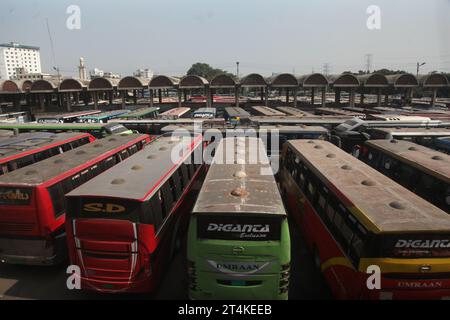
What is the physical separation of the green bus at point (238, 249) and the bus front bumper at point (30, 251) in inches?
152

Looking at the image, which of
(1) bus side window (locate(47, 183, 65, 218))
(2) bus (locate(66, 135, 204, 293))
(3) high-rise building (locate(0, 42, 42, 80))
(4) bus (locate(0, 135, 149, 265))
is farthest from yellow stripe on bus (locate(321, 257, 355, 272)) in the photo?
(3) high-rise building (locate(0, 42, 42, 80))

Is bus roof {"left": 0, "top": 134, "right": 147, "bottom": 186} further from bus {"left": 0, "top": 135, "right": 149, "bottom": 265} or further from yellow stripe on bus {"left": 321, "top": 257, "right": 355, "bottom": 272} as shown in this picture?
yellow stripe on bus {"left": 321, "top": 257, "right": 355, "bottom": 272}

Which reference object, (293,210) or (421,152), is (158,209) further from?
(421,152)

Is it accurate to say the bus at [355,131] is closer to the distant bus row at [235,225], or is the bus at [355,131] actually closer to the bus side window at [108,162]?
the distant bus row at [235,225]

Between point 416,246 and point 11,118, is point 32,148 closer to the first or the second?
point 416,246

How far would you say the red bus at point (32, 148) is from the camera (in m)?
10.1

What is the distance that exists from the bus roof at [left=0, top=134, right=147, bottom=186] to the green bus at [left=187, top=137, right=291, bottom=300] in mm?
4361

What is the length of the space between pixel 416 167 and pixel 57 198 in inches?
364

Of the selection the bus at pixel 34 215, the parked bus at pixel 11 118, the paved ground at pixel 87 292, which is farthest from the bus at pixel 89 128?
the paved ground at pixel 87 292

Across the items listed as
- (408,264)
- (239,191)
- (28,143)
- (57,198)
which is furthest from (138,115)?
(408,264)

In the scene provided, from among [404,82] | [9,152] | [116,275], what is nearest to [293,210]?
[116,275]

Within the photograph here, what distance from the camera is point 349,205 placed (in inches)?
233

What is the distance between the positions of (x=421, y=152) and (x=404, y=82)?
37860mm

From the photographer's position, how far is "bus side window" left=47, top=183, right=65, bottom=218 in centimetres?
760
